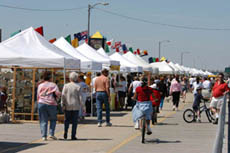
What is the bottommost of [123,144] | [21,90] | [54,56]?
[123,144]

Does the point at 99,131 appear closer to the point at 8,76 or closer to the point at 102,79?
the point at 102,79

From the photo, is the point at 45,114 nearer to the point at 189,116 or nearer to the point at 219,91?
the point at 219,91

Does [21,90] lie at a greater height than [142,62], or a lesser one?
lesser

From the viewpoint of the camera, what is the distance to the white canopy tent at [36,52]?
653 inches

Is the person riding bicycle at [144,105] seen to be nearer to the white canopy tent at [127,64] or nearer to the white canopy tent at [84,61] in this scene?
the white canopy tent at [84,61]

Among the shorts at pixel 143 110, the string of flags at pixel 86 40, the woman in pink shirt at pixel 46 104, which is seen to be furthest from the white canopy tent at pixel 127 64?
the woman in pink shirt at pixel 46 104

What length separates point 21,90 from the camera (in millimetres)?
17500

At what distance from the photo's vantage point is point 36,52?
17.1m

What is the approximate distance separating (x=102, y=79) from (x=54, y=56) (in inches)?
78.6

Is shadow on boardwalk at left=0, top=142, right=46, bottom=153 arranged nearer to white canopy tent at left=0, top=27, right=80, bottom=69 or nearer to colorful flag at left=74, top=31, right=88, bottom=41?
white canopy tent at left=0, top=27, right=80, bottom=69

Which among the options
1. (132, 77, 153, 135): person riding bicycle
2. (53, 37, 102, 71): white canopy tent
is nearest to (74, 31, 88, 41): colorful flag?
(53, 37, 102, 71): white canopy tent

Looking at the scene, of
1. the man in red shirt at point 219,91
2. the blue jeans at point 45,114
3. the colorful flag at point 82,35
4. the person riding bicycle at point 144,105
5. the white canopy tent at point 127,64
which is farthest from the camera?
the colorful flag at point 82,35

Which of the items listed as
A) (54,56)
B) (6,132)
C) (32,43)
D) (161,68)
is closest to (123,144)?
(6,132)

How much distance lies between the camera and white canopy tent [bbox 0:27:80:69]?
16.6m
